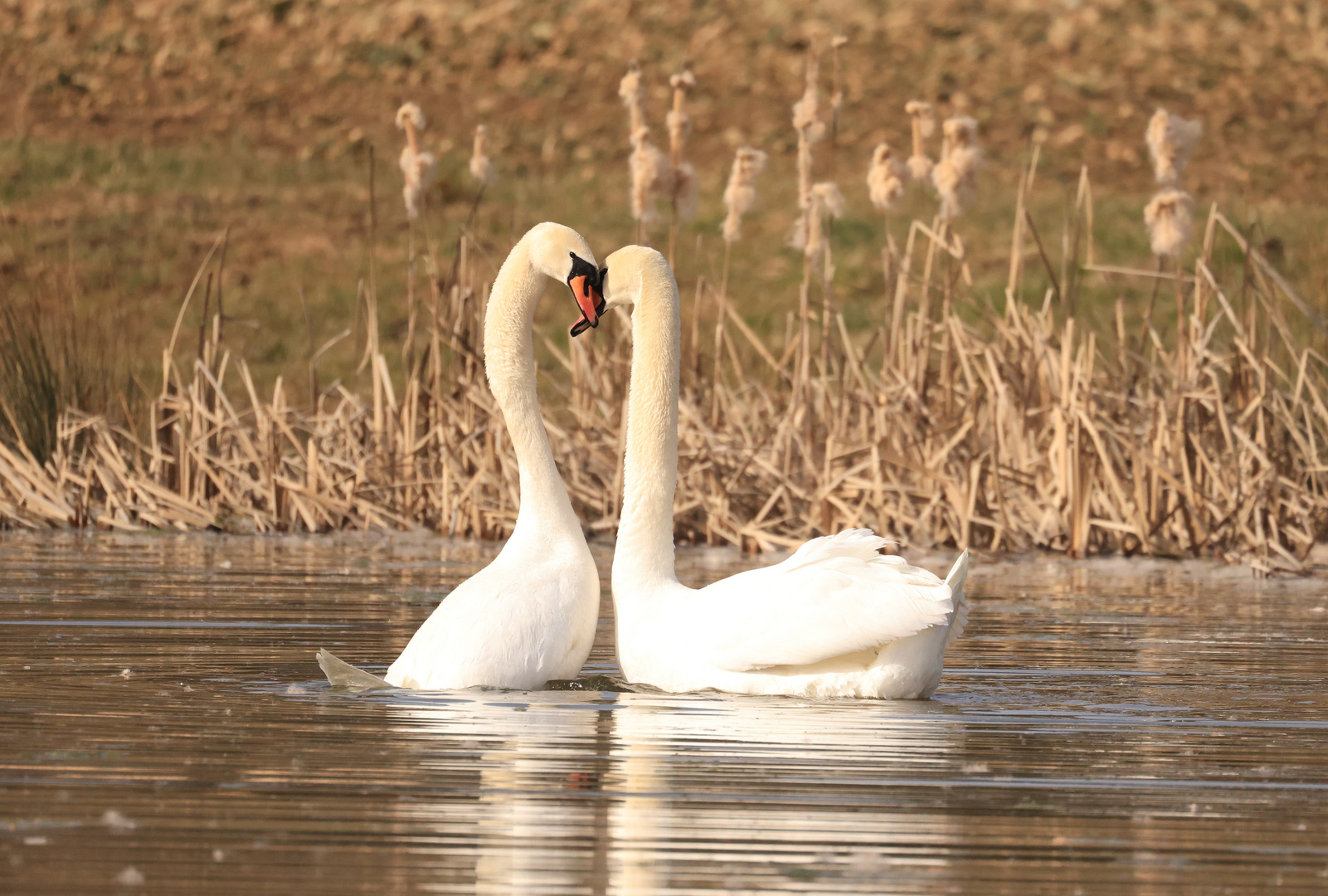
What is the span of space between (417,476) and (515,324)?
4.85 metres

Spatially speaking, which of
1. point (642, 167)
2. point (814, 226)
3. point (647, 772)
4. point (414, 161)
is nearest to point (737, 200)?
point (814, 226)

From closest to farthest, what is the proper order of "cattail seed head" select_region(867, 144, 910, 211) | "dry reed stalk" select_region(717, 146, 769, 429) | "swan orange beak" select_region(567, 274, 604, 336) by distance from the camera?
"swan orange beak" select_region(567, 274, 604, 336)
"cattail seed head" select_region(867, 144, 910, 211)
"dry reed stalk" select_region(717, 146, 769, 429)

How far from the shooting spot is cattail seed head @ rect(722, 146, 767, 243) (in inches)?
430

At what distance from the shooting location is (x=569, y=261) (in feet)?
22.3

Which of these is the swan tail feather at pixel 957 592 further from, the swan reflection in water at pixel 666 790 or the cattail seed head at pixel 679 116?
the cattail seed head at pixel 679 116

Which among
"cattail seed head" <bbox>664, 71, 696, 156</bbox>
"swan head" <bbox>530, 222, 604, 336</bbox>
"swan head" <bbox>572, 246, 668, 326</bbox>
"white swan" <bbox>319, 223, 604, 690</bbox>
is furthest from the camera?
"cattail seed head" <bbox>664, 71, 696, 156</bbox>

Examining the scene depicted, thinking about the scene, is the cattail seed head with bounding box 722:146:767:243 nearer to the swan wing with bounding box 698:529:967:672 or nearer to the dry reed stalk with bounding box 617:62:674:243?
the dry reed stalk with bounding box 617:62:674:243

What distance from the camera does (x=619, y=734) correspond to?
515 cm

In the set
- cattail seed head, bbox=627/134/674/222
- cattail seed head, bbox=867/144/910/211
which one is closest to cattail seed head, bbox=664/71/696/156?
cattail seed head, bbox=627/134/674/222

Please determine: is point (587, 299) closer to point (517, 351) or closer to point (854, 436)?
point (517, 351)

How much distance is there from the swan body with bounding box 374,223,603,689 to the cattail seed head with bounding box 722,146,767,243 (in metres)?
3.95

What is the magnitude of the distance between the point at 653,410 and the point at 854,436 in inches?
171

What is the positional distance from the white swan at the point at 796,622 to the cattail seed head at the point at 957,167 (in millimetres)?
4678

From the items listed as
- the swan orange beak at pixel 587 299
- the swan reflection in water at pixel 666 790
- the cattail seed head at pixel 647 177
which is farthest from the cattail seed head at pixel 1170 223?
the swan reflection in water at pixel 666 790
